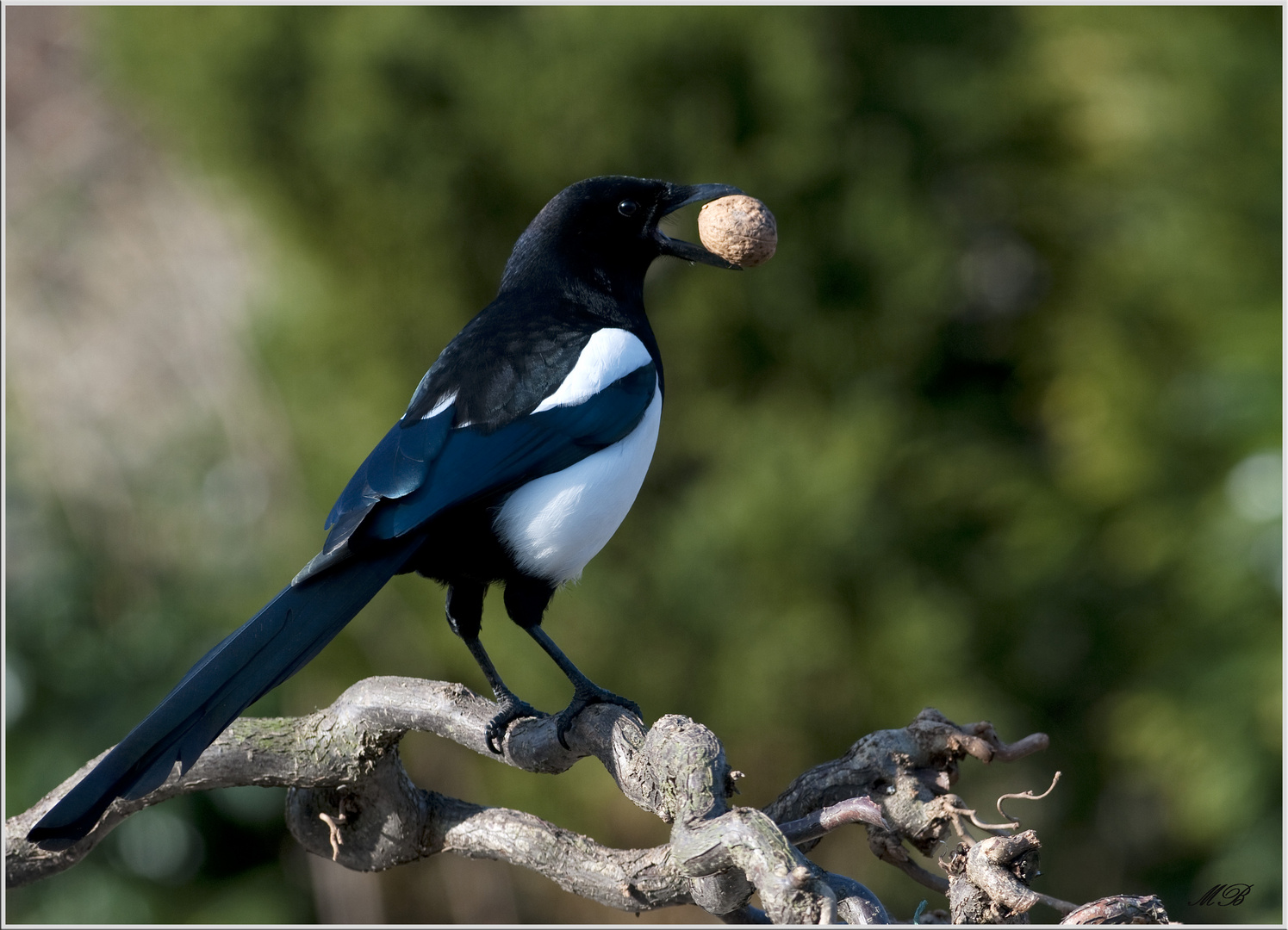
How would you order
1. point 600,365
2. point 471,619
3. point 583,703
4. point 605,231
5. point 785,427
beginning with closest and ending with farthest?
point 583,703 < point 600,365 < point 471,619 < point 605,231 < point 785,427

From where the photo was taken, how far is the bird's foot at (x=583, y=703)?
1.32 meters

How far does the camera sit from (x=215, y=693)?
1.10 metres

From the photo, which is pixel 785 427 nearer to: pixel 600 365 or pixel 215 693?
pixel 600 365

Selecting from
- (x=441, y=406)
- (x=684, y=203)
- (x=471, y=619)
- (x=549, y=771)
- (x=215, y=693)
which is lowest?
(x=215, y=693)

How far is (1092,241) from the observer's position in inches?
138

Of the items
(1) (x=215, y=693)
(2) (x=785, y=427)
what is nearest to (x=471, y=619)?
(1) (x=215, y=693)

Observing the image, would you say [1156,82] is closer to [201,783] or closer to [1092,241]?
[1092,241]

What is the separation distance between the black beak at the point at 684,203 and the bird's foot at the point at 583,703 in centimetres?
58

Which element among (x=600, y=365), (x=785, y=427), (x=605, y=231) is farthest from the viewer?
(x=785, y=427)

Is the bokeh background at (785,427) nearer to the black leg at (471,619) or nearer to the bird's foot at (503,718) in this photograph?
the black leg at (471,619)

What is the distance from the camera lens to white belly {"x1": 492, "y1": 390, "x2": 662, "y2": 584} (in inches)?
57.1

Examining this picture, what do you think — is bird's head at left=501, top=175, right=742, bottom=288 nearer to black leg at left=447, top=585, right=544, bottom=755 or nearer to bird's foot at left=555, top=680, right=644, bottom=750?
black leg at left=447, top=585, right=544, bottom=755

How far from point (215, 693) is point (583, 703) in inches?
16.3
